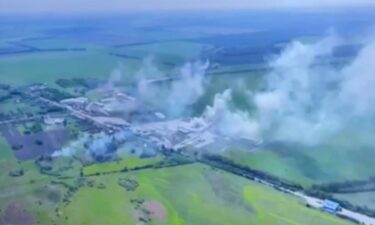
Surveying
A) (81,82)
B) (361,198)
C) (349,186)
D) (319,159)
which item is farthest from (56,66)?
(361,198)

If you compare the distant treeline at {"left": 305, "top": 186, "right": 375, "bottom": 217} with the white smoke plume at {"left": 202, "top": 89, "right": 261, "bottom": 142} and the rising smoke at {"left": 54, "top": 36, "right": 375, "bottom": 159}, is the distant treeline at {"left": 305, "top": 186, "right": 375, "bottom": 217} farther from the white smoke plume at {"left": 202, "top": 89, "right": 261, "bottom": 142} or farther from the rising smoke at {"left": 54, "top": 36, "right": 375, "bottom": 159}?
the white smoke plume at {"left": 202, "top": 89, "right": 261, "bottom": 142}

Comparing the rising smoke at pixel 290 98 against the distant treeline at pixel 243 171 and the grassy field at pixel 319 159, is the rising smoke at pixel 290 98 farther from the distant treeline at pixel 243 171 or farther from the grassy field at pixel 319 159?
the distant treeline at pixel 243 171

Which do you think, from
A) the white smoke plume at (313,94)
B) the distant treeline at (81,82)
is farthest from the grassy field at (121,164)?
the white smoke plume at (313,94)

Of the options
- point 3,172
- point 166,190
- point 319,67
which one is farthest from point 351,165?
point 3,172

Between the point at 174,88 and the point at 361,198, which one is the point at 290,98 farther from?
the point at 361,198

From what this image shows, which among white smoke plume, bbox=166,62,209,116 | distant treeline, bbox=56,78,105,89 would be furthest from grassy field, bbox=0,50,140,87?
white smoke plume, bbox=166,62,209,116

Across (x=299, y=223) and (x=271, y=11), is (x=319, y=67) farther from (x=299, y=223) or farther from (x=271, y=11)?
(x=299, y=223)
